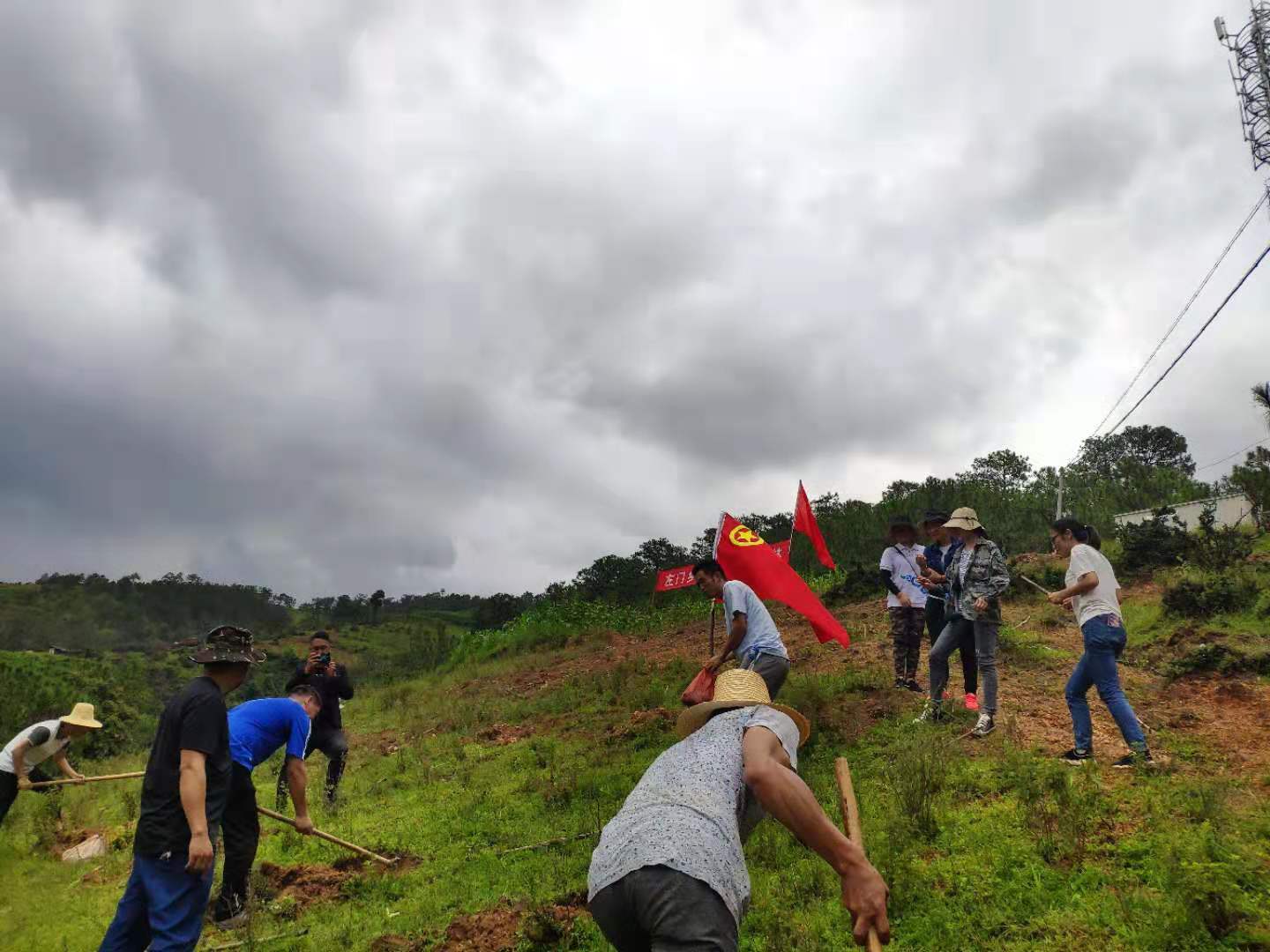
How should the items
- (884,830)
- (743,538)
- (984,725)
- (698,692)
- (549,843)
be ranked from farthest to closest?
1. (743,538)
2. (984,725)
3. (549,843)
4. (884,830)
5. (698,692)

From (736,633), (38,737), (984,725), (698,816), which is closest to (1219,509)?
(984,725)

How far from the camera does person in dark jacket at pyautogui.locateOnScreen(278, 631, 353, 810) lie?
8055 millimetres

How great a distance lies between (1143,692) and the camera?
8312mm

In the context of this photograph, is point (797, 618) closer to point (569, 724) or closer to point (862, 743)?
point (569, 724)

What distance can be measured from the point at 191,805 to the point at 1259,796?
6.17 m

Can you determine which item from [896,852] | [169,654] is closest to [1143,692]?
[896,852]

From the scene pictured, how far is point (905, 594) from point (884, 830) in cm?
368

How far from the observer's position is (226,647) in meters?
3.88

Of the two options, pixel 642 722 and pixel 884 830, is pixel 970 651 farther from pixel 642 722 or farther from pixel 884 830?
pixel 642 722

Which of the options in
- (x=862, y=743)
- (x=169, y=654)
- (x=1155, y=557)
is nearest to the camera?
(x=862, y=743)

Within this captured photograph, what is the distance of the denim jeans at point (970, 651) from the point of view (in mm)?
6566

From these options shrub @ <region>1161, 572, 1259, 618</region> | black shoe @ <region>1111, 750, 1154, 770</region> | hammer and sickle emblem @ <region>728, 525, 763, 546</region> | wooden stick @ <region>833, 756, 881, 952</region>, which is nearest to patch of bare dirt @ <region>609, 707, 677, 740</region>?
hammer and sickle emblem @ <region>728, 525, 763, 546</region>

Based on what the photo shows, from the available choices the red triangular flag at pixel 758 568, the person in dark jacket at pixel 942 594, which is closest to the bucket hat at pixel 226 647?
the person in dark jacket at pixel 942 594

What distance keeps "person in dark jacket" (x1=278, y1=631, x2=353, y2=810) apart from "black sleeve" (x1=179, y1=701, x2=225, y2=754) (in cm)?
448
